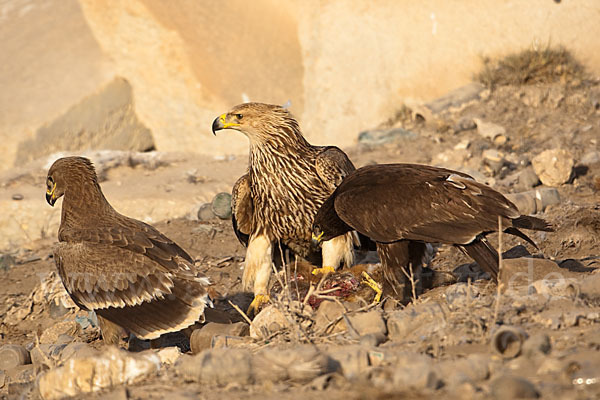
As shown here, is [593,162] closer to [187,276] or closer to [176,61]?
[187,276]

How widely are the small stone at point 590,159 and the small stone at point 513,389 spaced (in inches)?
243

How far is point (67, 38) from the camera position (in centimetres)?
1522

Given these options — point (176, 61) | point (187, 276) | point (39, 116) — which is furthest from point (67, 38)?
point (187, 276)

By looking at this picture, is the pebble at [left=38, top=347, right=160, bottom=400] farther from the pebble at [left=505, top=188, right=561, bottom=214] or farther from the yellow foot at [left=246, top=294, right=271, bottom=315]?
the pebble at [left=505, top=188, right=561, bottom=214]

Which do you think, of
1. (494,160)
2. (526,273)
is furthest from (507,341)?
(494,160)

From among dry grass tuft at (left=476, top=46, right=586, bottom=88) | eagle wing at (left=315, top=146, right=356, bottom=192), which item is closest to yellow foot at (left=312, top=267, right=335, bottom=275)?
eagle wing at (left=315, top=146, right=356, bottom=192)

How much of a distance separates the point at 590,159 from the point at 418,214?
4.37 meters

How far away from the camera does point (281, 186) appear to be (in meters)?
6.17

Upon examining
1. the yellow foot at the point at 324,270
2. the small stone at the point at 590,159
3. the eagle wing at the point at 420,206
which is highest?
Answer: the eagle wing at the point at 420,206

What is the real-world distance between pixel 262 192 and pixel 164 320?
54.3 inches

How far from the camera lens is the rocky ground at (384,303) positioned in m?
3.62

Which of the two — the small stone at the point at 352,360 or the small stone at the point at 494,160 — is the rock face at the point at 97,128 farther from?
the small stone at the point at 352,360

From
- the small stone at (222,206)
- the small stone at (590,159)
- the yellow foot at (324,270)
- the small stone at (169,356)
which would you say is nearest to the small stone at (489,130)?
the small stone at (590,159)

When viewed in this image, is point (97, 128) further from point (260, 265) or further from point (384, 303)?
point (384, 303)
